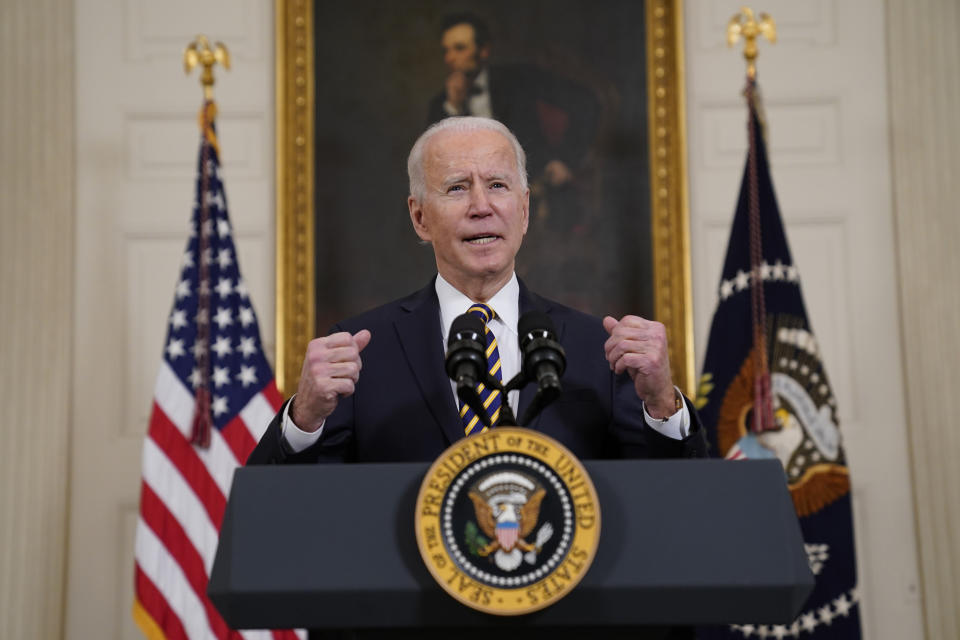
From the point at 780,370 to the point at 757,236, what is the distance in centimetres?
60

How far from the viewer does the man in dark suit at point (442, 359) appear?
184 centimetres

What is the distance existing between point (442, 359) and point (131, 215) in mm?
3292

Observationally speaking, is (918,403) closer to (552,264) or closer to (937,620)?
(937,620)

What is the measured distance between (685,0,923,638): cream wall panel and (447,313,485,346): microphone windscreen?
11.4 feet

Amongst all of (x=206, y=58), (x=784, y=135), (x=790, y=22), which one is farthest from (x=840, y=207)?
(x=206, y=58)

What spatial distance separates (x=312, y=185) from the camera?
5082 millimetres

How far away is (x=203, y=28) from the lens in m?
5.21

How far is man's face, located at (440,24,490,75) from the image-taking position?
521 cm

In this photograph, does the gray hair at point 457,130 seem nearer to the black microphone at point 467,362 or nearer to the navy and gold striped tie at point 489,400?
the navy and gold striped tie at point 489,400

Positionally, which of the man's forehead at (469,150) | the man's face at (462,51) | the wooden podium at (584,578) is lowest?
the wooden podium at (584,578)

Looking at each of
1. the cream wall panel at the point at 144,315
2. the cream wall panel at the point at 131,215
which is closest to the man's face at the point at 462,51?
the cream wall panel at the point at 131,215

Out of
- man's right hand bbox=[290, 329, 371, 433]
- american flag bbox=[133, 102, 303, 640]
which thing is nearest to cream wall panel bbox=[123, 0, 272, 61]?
american flag bbox=[133, 102, 303, 640]

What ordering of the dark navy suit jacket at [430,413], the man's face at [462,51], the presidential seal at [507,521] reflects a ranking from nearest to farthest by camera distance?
1. the presidential seal at [507,521]
2. the dark navy suit jacket at [430,413]
3. the man's face at [462,51]

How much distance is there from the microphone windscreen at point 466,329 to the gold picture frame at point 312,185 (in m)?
3.33
